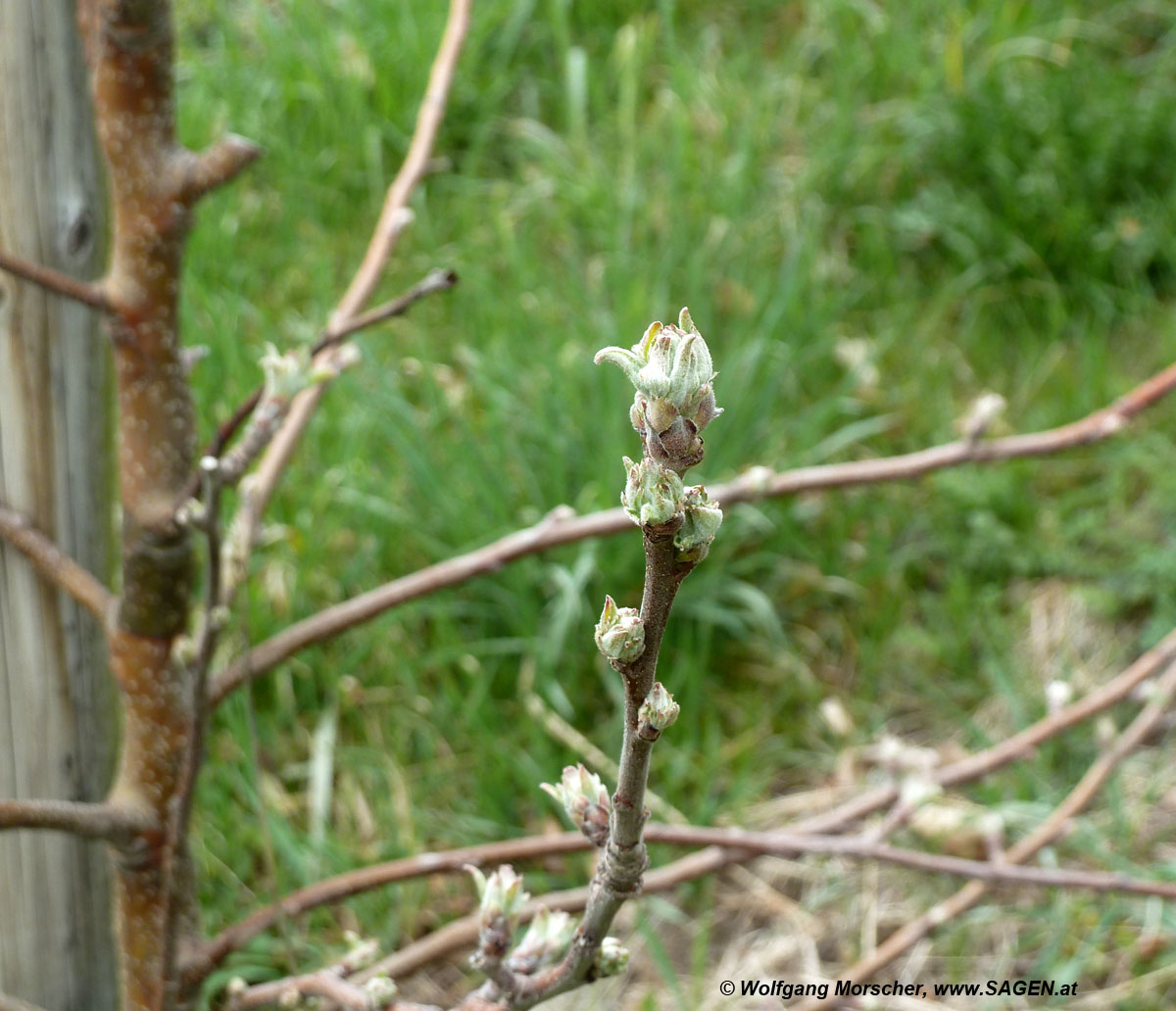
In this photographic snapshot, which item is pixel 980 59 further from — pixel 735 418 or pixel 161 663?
pixel 161 663

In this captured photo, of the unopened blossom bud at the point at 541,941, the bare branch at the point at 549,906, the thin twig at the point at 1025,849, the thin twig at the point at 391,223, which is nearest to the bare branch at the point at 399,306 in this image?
the thin twig at the point at 391,223

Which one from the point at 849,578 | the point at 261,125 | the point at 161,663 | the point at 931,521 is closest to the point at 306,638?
the point at 161,663

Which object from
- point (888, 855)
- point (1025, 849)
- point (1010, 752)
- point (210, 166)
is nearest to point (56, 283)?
point (210, 166)

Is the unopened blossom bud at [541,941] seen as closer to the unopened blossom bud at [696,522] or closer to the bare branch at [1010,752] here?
the unopened blossom bud at [696,522]

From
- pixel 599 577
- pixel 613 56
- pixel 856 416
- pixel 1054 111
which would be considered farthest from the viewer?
pixel 613 56

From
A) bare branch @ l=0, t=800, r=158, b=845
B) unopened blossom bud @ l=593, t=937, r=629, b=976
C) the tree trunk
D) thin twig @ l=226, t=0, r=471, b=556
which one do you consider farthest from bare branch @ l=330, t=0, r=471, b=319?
unopened blossom bud @ l=593, t=937, r=629, b=976

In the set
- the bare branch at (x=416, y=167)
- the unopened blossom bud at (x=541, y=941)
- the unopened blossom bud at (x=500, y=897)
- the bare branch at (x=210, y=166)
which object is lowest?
the unopened blossom bud at (x=541, y=941)

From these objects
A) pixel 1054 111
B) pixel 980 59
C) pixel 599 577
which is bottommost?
pixel 599 577

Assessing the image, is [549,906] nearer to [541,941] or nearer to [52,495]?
[541,941]
